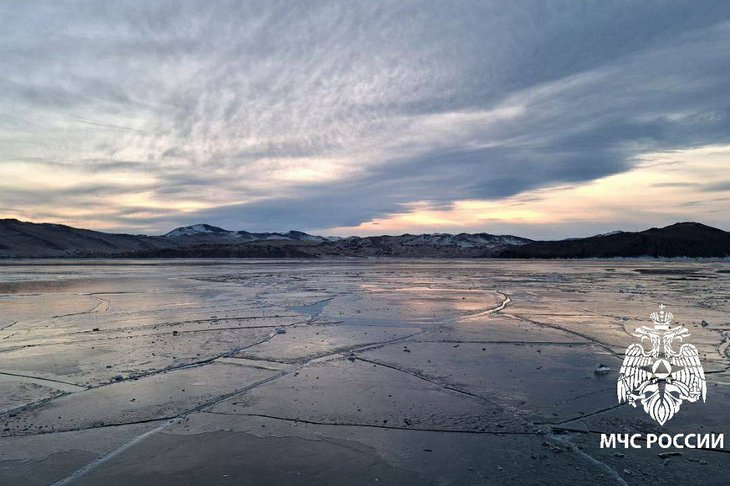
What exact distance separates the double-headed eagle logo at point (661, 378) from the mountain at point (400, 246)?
265 feet

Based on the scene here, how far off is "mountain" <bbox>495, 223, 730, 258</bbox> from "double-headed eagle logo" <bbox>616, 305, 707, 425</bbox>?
9674 cm

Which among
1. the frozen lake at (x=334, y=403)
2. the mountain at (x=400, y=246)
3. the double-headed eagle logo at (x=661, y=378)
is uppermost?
the mountain at (x=400, y=246)

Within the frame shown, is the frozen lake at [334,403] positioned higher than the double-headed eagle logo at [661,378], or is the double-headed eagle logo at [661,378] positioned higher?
the double-headed eagle logo at [661,378]

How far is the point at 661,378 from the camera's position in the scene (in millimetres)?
6195

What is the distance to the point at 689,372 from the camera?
648 centimetres

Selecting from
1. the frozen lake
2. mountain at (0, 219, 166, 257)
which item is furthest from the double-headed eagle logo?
mountain at (0, 219, 166, 257)

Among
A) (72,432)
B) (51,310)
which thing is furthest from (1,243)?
(72,432)

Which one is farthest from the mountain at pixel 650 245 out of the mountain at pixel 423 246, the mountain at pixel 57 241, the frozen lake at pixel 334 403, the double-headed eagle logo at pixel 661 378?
the mountain at pixel 57 241

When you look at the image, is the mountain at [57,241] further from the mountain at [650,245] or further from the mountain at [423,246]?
the mountain at [650,245]

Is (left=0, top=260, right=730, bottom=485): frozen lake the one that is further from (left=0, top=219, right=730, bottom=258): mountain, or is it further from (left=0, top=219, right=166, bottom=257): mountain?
(left=0, top=219, right=166, bottom=257): mountain

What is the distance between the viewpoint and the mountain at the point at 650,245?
91.1 metres

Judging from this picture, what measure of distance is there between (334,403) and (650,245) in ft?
345

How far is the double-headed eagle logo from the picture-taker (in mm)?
5273

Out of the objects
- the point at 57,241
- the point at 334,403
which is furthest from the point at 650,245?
the point at 57,241
